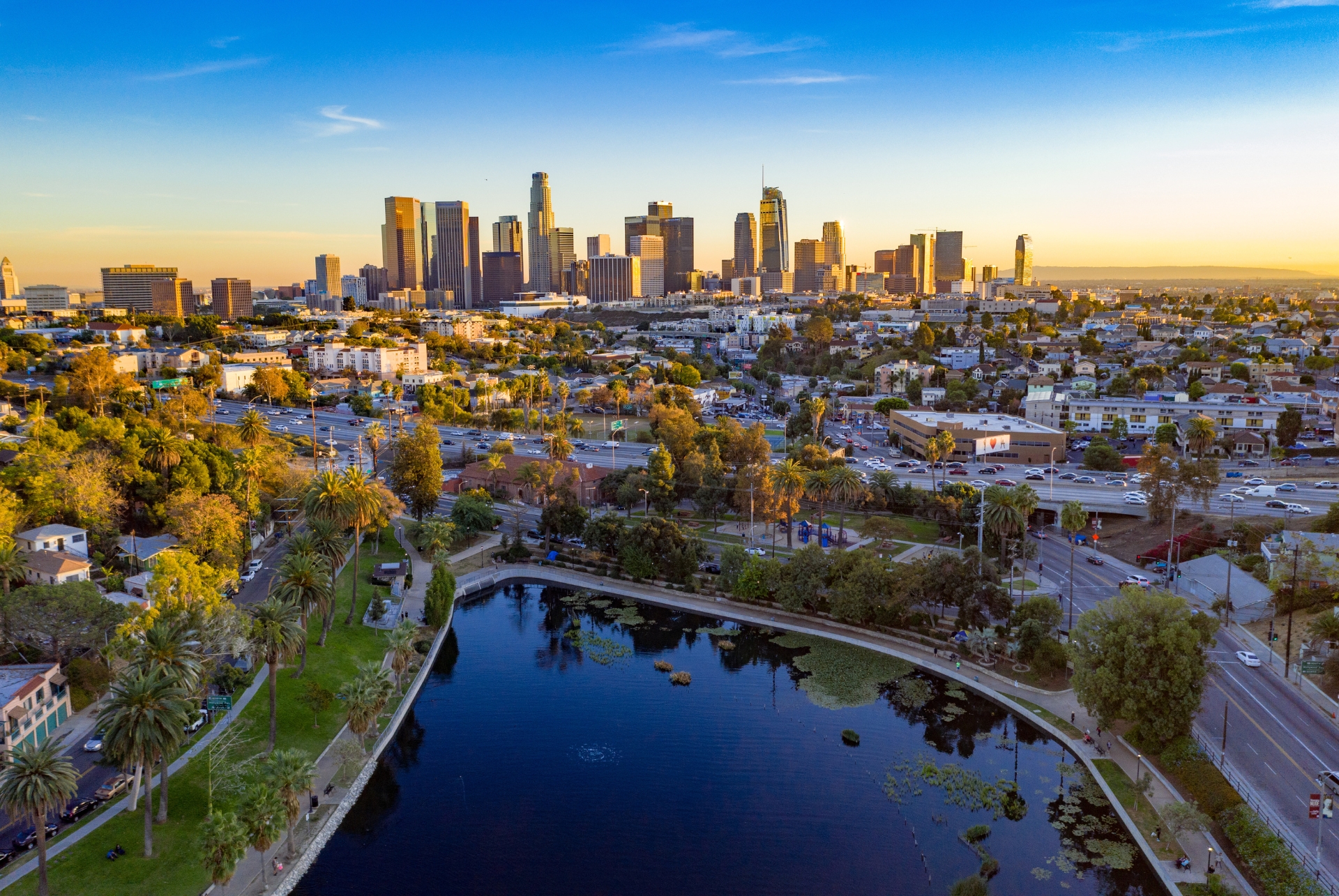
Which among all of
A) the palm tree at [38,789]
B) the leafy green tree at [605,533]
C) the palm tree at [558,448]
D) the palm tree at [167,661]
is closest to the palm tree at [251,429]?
the palm tree at [558,448]

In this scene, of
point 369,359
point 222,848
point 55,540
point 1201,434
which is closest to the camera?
point 222,848

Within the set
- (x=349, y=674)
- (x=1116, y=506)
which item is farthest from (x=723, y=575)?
(x=1116, y=506)

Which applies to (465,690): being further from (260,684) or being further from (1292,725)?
(1292,725)

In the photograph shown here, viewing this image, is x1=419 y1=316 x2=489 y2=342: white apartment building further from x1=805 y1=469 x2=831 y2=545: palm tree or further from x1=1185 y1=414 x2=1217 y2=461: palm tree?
x1=1185 y1=414 x2=1217 y2=461: palm tree

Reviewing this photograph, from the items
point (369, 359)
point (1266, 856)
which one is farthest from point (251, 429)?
point (369, 359)

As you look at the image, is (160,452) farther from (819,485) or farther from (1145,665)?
(1145,665)

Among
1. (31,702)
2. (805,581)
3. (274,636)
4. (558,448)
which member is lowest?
(805,581)

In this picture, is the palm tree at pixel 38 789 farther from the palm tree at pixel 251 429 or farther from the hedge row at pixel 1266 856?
the palm tree at pixel 251 429
